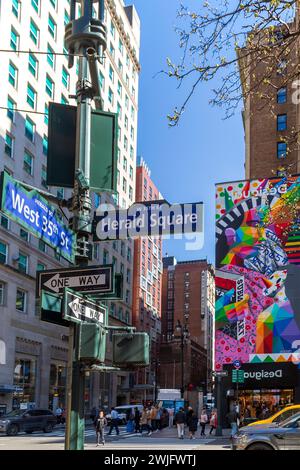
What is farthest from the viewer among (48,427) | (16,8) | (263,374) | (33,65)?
(33,65)

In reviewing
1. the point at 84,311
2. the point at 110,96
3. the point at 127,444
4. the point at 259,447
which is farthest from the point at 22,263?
the point at 84,311

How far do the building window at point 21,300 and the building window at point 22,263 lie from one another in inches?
64.1

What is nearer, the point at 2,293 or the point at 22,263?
the point at 2,293

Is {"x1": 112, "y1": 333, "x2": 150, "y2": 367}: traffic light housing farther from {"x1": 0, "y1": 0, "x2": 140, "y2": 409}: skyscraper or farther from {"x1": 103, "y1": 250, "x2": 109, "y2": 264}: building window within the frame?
{"x1": 103, "y1": 250, "x2": 109, "y2": 264}: building window

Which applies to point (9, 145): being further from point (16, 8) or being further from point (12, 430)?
point (12, 430)

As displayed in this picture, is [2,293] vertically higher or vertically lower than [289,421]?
higher

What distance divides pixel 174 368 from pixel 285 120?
66.5 meters

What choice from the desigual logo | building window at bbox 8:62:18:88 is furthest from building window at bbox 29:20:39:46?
the desigual logo

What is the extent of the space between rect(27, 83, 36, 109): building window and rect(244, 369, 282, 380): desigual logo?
26986 millimetres

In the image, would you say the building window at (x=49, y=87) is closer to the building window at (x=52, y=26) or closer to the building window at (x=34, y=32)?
the building window at (x=34, y=32)

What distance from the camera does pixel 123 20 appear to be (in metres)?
77.9

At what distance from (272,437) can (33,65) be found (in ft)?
138

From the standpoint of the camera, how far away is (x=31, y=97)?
48.7 meters
